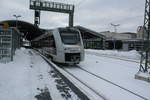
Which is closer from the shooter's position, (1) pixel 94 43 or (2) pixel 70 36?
(2) pixel 70 36

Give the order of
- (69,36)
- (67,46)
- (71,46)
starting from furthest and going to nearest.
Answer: (69,36) < (71,46) < (67,46)

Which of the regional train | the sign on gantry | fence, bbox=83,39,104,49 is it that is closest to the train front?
the regional train

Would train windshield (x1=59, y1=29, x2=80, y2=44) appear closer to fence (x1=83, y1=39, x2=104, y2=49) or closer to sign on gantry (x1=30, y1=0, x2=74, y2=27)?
sign on gantry (x1=30, y1=0, x2=74, y2=27)

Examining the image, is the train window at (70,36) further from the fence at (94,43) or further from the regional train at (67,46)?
the fence at (94,43)

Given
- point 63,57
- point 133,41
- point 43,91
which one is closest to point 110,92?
point 43,91

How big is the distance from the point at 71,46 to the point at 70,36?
1.06 m

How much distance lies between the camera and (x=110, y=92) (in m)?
6.28

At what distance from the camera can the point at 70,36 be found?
13438mm

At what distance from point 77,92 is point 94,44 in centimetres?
5020

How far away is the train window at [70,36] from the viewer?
13.1 m

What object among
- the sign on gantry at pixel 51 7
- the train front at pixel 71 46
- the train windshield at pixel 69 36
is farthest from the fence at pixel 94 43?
the train front at pixel 71 46

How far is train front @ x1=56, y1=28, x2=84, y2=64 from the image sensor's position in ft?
41.2

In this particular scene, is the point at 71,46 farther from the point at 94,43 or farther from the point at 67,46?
the point at 94,43

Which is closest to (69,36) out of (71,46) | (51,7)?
(71,46)
